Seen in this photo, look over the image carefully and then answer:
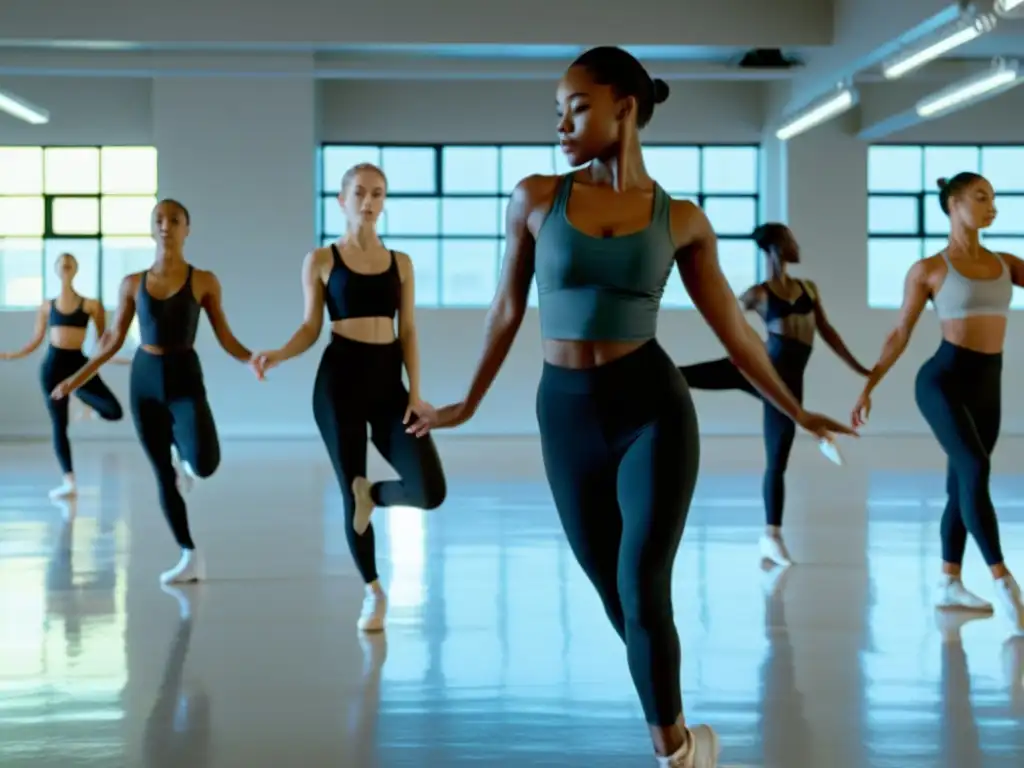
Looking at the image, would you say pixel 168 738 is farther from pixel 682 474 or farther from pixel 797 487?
pixel 797 487

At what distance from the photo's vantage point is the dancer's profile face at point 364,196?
493 centimetres

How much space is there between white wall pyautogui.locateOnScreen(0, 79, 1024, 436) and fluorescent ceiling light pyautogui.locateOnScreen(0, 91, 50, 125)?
52.8 inches

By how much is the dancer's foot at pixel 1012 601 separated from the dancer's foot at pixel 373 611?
227cm

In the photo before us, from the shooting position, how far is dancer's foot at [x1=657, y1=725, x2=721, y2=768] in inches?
105

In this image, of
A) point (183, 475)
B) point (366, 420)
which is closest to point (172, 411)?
point (183, 475)

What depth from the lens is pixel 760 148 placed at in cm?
1627

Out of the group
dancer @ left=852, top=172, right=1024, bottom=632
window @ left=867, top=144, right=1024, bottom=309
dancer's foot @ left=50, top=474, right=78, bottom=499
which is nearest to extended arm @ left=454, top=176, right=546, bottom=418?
dancer @ left=852, top=172, right=1024, bottom=632

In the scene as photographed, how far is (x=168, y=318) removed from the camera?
225 inches

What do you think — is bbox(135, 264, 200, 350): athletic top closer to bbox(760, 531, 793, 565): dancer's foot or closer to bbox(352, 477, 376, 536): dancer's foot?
bbox(352, 477, 376, 536): dancer's foot

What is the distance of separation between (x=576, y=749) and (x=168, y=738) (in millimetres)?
1055

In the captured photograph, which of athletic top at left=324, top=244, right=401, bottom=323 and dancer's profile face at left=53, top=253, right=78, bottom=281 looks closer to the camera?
athletic top at left=324, top=244, right=401, bottom=323

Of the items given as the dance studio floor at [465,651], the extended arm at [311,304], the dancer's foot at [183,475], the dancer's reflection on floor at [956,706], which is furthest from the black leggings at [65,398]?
the dancer's reflection on floor at [956,706]

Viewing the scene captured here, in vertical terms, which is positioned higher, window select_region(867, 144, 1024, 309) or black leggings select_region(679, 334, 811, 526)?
window select_region(867, 144, 1024, 309)

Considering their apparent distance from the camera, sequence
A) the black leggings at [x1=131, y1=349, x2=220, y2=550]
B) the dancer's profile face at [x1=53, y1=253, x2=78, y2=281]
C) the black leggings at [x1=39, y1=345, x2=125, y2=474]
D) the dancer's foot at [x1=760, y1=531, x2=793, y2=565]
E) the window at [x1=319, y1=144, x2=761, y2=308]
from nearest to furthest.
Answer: the black leggings at [x1=131, y1=349, x2=220, y2=550]
the dancer's foot at [x1=760, y1=531, x2=793, y2=565]
the black leggings at [x1=39, y1=345, x2=125, y2=474]
the dancer's profile face at [x1=53, y1=253, x2=78, y2=281]
the window at [x1=319, y1=144, x2=761, y2=308]
